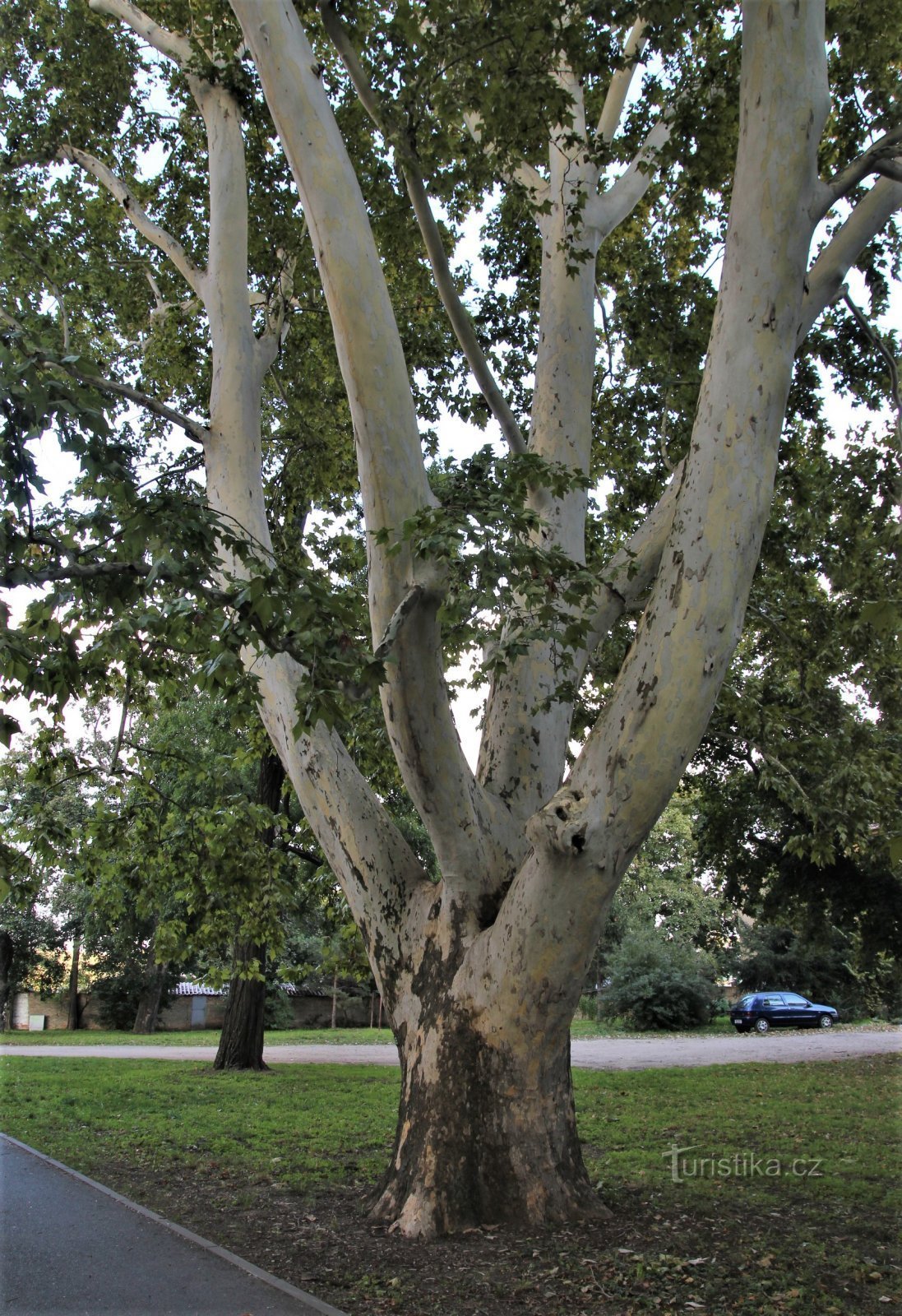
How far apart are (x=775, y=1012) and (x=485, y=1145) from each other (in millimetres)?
26965

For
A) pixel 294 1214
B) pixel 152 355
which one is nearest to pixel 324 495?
pixel 152 355

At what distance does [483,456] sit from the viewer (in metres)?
5.49

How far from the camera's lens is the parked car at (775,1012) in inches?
1120

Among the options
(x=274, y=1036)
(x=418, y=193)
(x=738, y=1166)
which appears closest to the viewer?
(x=418, y=193)

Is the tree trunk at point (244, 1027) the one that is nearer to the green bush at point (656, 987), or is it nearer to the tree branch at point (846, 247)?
the tree branch at point (846, 247)

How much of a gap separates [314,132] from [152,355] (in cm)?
526

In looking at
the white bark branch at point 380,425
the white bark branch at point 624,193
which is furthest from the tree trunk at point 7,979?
the white bark branch at point 624,193

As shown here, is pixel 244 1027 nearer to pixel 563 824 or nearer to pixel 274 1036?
pixel 563 824

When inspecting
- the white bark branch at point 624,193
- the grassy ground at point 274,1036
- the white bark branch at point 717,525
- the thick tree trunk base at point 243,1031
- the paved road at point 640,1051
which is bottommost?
the grassy ground at point 274,1036

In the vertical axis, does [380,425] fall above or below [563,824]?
above

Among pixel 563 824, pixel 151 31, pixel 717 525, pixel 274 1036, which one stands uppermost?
pixel 151 31

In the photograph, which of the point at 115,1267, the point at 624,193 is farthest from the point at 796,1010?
the point at 115,1267

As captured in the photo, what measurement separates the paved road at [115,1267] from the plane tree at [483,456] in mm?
1119

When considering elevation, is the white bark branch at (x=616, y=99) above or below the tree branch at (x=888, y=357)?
above
